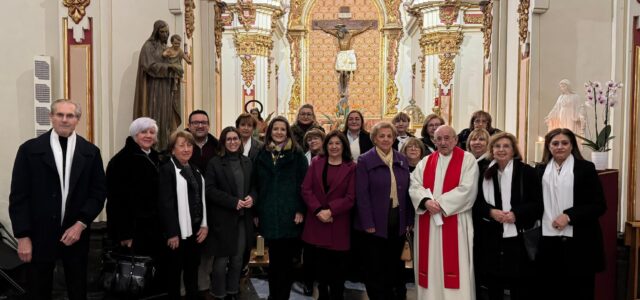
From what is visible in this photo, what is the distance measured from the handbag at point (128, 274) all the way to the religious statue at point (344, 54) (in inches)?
446

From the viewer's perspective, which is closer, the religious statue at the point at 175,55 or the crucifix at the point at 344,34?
the religious statue at the point at 175,55

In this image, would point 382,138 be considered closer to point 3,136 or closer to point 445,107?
point 3,136

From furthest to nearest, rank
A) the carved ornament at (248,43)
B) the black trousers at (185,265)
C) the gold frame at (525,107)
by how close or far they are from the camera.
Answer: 1. the carved ornament at (248,43)
2. the gold frame at (525,107)
3. the black trousers at (185,265)

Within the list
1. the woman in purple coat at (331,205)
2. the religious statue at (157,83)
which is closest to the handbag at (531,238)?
the woman in purple coat at (331,205)

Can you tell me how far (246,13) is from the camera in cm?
1197

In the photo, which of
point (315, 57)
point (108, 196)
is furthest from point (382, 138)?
point (315, 57)

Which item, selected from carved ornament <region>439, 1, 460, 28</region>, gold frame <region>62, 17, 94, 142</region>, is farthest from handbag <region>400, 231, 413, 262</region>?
carved ornament <region>439, 1, 460, 28</region>

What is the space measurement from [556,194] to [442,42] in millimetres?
8320

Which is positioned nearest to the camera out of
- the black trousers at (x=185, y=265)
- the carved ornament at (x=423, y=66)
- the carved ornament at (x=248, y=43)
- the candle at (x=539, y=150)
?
the black trousers at (x=185, y=265)

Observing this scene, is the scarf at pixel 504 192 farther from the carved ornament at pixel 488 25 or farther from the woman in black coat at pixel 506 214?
the carved ornament at pixel 488 25

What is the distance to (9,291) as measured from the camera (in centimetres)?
522

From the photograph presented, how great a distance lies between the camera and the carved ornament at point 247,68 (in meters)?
12.0

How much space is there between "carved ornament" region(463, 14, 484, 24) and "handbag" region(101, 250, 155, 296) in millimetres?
9456

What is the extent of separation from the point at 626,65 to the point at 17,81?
600 centimetres
